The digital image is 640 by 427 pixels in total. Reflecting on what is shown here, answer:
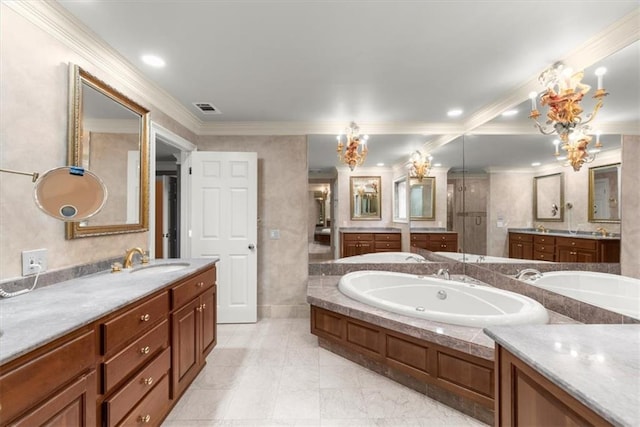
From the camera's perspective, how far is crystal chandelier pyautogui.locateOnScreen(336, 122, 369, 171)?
339cm

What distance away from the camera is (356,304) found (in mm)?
2502

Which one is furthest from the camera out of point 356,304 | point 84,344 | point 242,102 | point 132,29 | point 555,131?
point 242,102

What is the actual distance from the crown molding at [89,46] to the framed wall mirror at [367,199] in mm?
2371

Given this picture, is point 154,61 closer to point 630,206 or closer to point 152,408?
point 152,408

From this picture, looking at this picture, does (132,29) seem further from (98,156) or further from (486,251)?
(486,251)

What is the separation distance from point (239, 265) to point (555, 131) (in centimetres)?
328

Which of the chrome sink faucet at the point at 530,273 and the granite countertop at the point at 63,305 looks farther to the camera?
the chrome sink faucet at the point at 530,273

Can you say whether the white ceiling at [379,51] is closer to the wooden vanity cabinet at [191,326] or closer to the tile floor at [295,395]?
the wooden vanity cabinet at [191,326]

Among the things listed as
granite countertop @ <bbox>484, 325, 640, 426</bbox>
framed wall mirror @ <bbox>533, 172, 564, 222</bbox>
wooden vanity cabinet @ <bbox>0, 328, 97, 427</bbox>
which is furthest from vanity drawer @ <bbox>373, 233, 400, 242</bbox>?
wooden vanity cabinet @ <bbox>0, 328, 97, 427</bbox>

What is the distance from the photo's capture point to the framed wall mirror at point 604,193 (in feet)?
5.94

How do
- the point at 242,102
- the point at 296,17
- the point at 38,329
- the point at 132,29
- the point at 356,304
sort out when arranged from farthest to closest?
the point at 242,102 < the point at 356,304 < the point at 132,29 < the point at 296,17 < the point at 38,329

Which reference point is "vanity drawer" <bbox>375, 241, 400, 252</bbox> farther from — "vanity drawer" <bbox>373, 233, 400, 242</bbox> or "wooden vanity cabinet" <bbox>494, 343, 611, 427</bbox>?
"wooden vanity cabinet" <bbox>494, 343, 611, 427</bbox>

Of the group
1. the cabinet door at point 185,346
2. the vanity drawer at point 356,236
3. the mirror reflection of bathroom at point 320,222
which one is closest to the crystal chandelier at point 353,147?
the mirror reflection of bathroom at point 320,222

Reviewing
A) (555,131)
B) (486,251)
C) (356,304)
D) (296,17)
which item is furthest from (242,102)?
(486,251)
